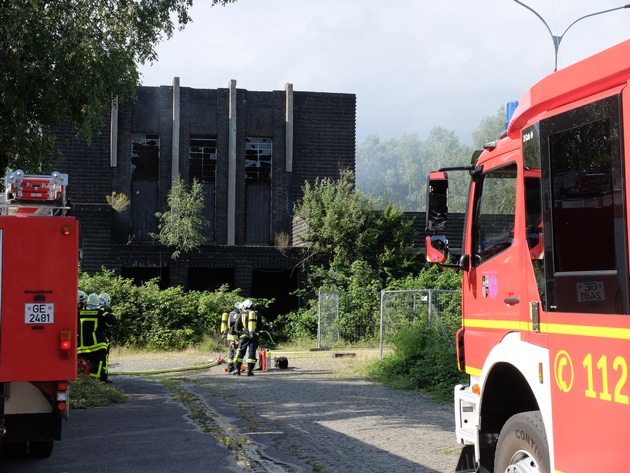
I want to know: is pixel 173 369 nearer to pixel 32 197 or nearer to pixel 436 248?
pixel 32 197

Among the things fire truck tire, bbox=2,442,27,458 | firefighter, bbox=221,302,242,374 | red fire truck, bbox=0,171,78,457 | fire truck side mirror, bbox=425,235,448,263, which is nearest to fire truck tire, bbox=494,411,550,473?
fire truck side mirror, bbox=425,235,448,263

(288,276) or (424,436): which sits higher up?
(288,276)

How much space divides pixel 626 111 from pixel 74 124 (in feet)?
37.3

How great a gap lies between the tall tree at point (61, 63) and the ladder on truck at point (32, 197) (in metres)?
4.48

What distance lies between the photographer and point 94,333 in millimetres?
15188

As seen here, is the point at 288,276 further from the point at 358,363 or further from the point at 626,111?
the point at 626,111

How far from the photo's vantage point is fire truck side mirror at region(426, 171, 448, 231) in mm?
6316

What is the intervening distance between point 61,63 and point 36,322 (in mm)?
6279

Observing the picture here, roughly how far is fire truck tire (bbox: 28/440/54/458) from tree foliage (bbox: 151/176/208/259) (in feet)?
72.4

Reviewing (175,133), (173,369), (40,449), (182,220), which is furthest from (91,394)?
(175,133)

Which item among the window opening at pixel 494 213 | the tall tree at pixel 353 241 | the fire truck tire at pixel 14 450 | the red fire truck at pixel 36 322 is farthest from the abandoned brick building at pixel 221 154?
the window opening at pixel 494 213

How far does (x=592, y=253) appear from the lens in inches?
168

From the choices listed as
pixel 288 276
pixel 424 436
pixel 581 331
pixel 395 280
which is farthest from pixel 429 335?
pixel 288 276

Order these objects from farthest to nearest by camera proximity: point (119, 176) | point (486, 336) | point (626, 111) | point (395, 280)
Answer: point (119, 176) < point (395, 280) < point (486, 336) < point (626, 111)
